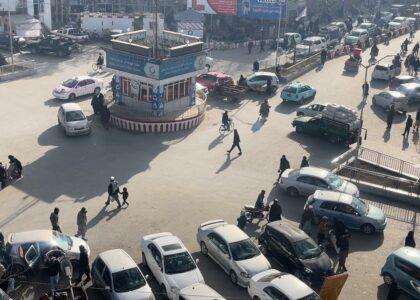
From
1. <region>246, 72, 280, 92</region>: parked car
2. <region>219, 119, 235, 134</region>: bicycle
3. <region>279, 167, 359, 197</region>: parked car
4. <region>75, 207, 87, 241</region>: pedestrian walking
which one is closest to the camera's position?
<region>75, 207, 87, 241</region>: pedestrian walking

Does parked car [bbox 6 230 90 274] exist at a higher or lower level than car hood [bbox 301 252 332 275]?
higher

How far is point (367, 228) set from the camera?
21578 millimetres

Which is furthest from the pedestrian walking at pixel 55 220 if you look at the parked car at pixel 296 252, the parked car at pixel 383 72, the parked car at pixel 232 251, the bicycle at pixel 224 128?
the parked car at pixel 383 72

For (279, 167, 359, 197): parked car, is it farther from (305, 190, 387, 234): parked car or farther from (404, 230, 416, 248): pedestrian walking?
(404, 230, 416, 248): pedestrian walking

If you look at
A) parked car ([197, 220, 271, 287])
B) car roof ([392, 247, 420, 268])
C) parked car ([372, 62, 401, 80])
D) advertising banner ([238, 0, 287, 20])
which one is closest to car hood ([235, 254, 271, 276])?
parked car ([197, 220, 271, 287])

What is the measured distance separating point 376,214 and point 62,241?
1176 cm

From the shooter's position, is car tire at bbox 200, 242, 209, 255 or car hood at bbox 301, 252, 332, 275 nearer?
car hood at bbox 301, 252, 332, 275

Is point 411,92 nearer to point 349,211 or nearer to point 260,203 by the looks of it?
point 349,211

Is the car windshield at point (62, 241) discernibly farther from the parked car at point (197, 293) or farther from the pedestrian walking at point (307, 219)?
the pedestrian walking at point (307, 219)

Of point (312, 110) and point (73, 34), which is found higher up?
point (73, 34)

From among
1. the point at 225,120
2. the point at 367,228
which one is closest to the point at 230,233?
the point at 367,228

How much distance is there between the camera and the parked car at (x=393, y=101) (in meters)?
36.5

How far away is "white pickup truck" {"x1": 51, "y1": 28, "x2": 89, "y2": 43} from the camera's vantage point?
175 ft

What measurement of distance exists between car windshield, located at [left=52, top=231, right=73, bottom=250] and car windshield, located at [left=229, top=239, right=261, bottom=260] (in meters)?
5.35
